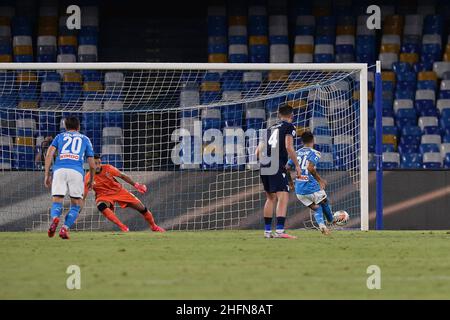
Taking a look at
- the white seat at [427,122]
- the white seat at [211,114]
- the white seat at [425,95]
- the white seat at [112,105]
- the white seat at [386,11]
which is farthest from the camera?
the white seat at [386,11]

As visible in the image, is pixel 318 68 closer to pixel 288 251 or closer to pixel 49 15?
pixel 288 251

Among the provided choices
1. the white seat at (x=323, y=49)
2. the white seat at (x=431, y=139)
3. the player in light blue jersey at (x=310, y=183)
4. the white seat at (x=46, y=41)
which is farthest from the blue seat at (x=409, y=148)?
the white seat at (x=46, y=41)

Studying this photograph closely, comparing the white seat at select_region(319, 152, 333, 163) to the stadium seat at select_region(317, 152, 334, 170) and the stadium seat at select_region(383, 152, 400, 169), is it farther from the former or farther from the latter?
the stadium seat at select_region(383, 152, 400, 169)

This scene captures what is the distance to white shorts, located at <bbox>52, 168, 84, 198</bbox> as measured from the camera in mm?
14336

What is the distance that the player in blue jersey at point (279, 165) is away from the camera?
14359 mm

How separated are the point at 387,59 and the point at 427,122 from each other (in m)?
2.06

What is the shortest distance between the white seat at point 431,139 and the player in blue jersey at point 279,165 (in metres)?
8.05

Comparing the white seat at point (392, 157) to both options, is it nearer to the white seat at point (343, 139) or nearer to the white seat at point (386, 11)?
the white seat at point (343, 139)

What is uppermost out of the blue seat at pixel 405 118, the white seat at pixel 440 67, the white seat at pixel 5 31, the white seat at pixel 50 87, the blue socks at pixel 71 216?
the white seat at pixel 5 31

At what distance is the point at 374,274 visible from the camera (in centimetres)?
885

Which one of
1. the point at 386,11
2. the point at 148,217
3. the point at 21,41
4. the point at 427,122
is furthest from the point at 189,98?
the point at 386,11

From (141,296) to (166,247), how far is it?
197 inches

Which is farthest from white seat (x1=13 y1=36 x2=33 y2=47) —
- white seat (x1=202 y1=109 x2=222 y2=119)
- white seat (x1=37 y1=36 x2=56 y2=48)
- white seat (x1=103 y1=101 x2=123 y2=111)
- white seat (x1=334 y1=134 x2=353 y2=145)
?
white seat (x1=334 y1=134 x2=353 y2=145)
